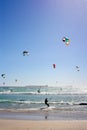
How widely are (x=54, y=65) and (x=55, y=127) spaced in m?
10.8

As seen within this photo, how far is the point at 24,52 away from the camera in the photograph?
2417cm

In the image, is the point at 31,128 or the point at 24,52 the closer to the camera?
the point at 31,128

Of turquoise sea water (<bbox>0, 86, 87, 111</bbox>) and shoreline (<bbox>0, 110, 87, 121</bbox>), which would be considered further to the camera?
turquoise sea water (<bbox>0, 86, 87, 111</bbox>)

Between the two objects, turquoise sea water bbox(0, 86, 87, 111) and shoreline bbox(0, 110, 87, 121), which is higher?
turquoise sea water bbox(0, 86, 87, 111)

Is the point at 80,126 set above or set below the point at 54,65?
below

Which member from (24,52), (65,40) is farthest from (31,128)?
(24,52)

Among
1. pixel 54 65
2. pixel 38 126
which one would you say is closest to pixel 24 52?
pixel 54 65

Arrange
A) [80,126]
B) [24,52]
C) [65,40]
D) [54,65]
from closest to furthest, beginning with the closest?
[80,126] < [65,40] < [24,52] < [54,65]

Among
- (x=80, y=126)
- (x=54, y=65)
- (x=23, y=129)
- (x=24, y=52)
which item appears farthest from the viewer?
(x=54, y=65)

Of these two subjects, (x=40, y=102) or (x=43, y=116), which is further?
(x=40, y=102)

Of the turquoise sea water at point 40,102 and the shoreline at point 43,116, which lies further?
the turquoise sea water at point 40,102

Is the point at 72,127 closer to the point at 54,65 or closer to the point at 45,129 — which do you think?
the point at 45,129

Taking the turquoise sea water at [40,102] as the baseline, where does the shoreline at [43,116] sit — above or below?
below

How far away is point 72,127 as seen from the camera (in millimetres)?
16031
